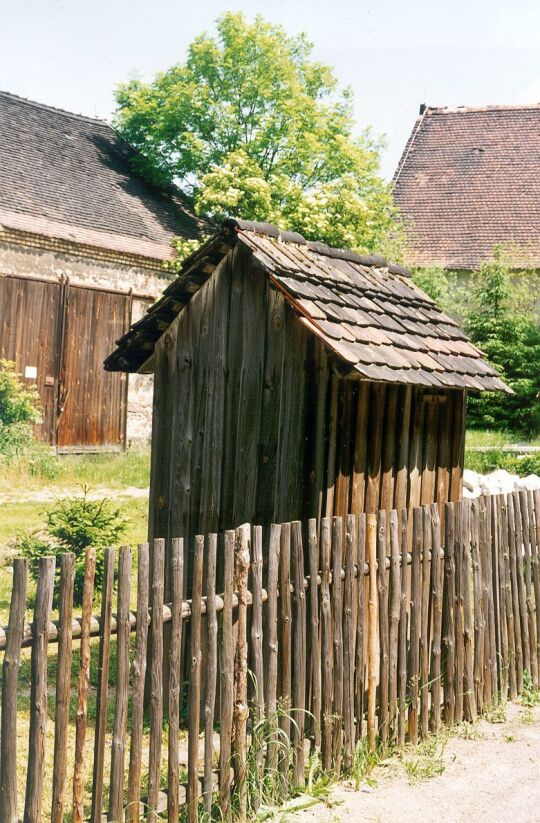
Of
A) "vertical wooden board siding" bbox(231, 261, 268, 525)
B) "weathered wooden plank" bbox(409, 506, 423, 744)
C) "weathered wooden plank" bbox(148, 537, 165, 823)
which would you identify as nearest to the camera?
"weathered wooden plank" bbox(148, 537, 165, 823)

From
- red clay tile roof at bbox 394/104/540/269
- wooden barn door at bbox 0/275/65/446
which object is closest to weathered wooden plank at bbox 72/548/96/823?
wooden barn door at bbox 0/275/65/446

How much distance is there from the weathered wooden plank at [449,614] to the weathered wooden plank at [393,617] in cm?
54

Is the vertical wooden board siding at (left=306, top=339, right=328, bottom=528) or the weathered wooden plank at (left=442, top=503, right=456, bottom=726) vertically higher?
the vertical wooden board siding at (left=306, top=339, right=328, bottom=528)

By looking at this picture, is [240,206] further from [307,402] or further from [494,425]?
[307,402]

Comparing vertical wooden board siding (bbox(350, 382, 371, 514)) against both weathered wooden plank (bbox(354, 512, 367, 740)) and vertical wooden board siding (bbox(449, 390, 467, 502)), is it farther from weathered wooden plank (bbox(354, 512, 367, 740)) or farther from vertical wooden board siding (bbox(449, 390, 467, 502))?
vertical wooden board siding (bbox(449, 390, 467, 502))

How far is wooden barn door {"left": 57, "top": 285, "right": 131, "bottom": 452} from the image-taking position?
16.8m

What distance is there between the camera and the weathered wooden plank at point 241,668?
433 centimetres

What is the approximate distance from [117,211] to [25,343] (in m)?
4.33

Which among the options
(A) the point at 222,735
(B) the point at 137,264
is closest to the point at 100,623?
(A) the point at 222,735

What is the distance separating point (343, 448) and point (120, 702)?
2.36 metres

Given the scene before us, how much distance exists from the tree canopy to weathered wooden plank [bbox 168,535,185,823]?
17701 millimetres

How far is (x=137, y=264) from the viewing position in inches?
707

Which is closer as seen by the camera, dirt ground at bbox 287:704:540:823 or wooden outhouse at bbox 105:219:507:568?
dirt ground at bbox 287:704:540:823

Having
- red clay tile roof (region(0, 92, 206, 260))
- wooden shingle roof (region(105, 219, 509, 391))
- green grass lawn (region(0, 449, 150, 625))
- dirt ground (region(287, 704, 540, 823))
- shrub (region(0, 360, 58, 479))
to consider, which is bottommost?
dirt ground (region(287, 704, 540, 823))
